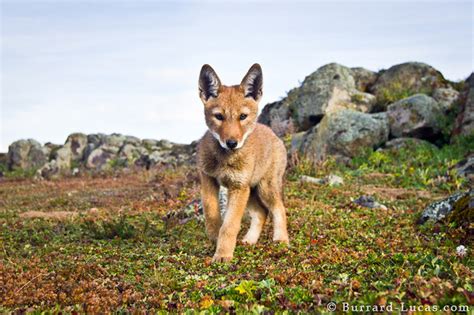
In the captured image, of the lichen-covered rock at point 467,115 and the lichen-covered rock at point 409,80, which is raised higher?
the lichen-covered rock at point 409,80

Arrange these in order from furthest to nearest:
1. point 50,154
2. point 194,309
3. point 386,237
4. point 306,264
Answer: point 50,154
point 386,237
point 306,264
point 194,309

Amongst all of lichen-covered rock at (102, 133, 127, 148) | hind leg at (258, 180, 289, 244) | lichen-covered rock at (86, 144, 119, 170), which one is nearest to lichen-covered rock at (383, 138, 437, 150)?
hind leg at (258, 180, 289, 244)

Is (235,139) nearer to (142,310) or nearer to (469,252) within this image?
(142,310)

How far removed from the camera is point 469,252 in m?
7.75

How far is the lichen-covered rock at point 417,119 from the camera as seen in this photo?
26.1 meters

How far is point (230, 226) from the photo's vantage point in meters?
8.02

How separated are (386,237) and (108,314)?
586 centimetres

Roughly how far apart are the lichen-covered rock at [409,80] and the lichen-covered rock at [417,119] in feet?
11.6

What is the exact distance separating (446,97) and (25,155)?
31.3 metres

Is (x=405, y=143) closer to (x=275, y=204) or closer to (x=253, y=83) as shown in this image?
(x=275, y=204)

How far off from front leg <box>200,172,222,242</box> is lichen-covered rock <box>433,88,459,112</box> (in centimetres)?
2156

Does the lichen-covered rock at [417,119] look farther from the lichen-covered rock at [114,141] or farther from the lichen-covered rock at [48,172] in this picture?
the lichen-covered rock at [114,141]

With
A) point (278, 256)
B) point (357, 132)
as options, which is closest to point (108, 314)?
point (278, 256)

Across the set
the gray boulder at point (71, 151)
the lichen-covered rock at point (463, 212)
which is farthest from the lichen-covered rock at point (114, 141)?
the lichen-covered rock at point (463, 212)
